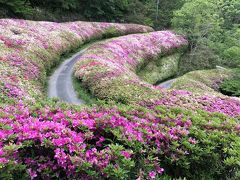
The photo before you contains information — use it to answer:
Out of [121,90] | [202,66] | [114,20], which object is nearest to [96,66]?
[121,90]

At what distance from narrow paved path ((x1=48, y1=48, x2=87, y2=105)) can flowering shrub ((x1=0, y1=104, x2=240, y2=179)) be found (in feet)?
44.3

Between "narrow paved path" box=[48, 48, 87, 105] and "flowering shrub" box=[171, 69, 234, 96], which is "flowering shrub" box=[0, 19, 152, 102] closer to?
"narrow paved path" box=[48, 48, 87, 105]

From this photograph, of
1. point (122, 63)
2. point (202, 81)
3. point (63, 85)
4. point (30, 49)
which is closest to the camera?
point (63, 85)

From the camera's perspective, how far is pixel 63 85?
2442 centimetres

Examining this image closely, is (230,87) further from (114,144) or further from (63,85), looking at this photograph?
(114,144)

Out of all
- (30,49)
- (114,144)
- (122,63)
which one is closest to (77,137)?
(114,144)

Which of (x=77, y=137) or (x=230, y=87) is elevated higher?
(x=77, y=137)

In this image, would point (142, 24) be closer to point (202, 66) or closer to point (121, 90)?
point (202, 66)

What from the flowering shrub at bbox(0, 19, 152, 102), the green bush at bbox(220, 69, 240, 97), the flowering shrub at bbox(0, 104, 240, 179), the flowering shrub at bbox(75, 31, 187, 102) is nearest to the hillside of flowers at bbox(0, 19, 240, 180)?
the flowering shrub at bbox(0, 104, 240, 179)

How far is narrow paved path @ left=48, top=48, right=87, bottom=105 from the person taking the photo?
21.5 metres

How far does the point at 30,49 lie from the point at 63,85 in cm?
660

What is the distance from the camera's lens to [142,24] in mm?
71875

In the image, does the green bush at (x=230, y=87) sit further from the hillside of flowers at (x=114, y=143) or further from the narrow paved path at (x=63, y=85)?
the hillside of flowers at (x=114, y=143)

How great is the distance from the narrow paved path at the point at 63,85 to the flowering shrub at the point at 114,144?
13.5 meters
